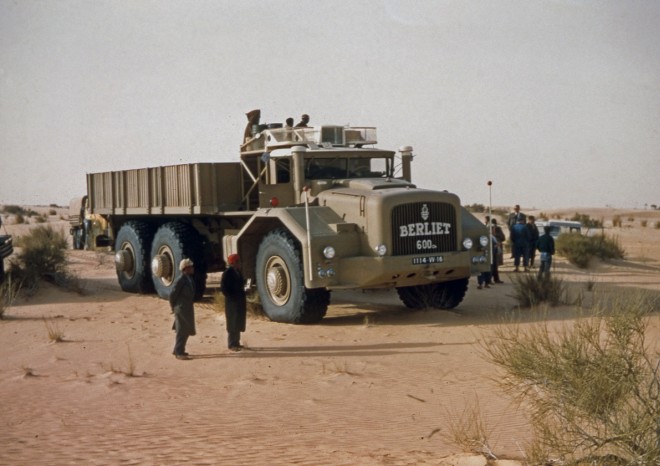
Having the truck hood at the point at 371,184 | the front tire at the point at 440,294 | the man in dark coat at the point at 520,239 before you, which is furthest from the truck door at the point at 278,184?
the man in dark coat at the point at 520,239

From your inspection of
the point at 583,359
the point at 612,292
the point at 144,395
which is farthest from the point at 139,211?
the point at 583,359

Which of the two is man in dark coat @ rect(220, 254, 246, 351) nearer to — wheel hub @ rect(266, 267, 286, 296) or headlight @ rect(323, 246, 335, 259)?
headlight @ rect(323, 246, 335, 259)

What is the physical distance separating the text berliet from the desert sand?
139cm

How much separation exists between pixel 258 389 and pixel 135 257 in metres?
9.12

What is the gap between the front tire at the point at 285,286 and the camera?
11.2 metres

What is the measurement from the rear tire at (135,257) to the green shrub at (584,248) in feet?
41.1

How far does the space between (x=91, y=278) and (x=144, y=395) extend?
1274 cm

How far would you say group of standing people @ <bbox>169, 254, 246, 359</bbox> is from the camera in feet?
31.1

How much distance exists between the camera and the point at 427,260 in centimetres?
1113

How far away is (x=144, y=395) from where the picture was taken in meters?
7.56

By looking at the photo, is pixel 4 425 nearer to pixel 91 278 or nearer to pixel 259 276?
pixel 259 276

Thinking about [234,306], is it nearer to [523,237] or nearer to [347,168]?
[347,168]

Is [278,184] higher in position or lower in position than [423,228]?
higher

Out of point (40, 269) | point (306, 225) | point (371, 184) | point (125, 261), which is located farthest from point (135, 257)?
point (371, 184)
